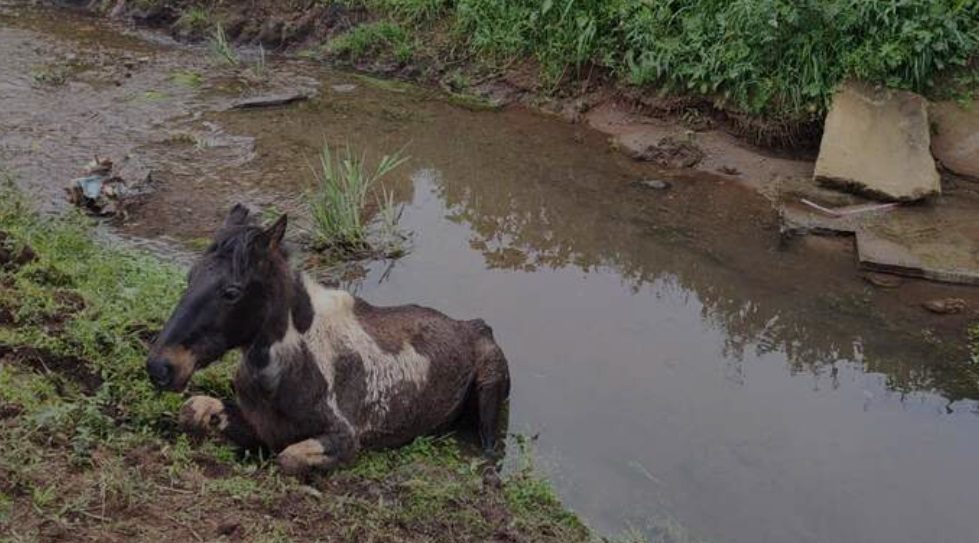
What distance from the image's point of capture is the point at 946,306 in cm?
794

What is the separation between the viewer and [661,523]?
18.1 feet

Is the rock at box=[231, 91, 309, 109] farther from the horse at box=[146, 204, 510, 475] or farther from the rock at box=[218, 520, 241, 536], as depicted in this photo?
the rock at box=[218, 520, 241, 536]

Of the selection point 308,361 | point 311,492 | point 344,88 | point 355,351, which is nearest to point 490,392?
point 355,351

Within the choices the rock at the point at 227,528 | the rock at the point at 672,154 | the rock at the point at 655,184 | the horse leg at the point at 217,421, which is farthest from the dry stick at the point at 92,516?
the rock at the point at 672,154

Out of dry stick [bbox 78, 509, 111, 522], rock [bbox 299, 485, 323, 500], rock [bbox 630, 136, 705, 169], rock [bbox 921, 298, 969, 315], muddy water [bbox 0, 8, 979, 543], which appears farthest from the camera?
rock [bbox 630, 136, 705, 169]

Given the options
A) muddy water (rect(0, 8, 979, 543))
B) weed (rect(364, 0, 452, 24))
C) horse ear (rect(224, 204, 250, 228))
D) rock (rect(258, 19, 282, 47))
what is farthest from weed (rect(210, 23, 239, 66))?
horse ear (rect(224, 204, 250, 228))

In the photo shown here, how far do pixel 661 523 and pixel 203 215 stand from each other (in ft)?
15.9

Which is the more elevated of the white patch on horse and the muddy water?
the white patch on horse

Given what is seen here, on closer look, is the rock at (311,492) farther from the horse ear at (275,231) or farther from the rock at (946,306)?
the rock at (946,306)

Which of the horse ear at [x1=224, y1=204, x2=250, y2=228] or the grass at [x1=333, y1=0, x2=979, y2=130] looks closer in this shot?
the horse ear at [x1=224, y1=204, x2=250, y2=228]

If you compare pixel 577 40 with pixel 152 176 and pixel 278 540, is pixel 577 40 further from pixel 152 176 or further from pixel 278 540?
pixel 278 540

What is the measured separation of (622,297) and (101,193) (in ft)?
14.4

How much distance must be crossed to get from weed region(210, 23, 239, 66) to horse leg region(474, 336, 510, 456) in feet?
26.3

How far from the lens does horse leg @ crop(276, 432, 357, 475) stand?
5125mm
